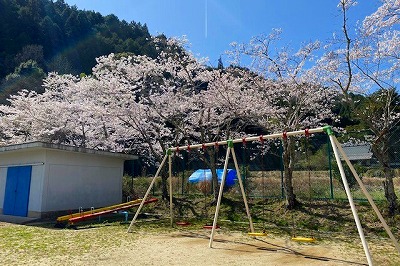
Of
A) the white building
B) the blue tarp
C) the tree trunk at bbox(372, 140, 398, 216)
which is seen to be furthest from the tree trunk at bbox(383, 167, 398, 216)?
the white building

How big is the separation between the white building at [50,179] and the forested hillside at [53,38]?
2179 cm

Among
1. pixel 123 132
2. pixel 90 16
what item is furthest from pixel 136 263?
pixel 90 16

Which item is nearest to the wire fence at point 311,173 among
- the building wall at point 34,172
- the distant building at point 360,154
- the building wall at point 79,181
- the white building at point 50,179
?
the distant building at point 360,154

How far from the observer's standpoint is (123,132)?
17.0 metres

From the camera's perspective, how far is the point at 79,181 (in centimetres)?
1362

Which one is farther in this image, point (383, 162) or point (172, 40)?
point (172, 40)

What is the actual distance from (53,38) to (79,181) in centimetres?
4156

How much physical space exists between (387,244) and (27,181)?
12.4 meters

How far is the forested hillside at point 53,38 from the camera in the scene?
128 feet

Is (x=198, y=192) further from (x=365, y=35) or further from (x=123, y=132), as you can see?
(x=365, y=35)

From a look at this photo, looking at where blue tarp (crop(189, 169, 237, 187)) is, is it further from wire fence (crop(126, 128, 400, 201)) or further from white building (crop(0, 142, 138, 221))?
white building (crop(0, 142, 138, 221))

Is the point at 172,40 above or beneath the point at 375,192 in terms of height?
above

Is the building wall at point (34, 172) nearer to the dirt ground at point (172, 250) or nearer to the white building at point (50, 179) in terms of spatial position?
the white building at point (50, 179)

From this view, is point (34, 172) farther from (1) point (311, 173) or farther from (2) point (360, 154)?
(2) point (360, 154)
